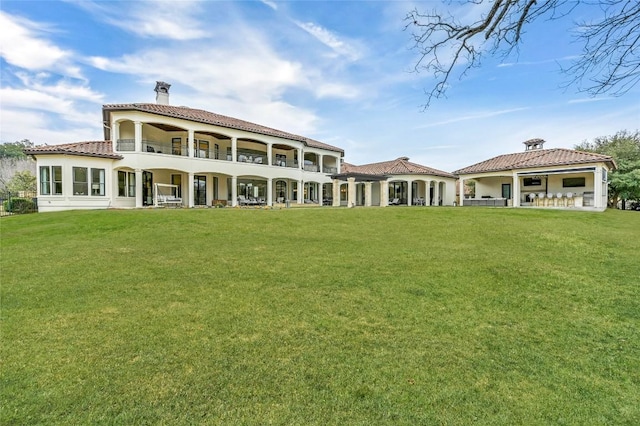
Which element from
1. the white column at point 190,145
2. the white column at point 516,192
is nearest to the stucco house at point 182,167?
the white column at point 190,145

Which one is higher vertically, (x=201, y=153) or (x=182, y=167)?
(x=201, y=153)

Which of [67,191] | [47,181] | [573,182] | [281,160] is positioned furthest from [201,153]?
[573,182]

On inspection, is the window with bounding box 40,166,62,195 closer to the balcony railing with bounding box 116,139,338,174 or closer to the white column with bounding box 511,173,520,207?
the balcony railing with bounding box 116,139,338,174

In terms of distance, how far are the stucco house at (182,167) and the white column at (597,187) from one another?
13.9 metres

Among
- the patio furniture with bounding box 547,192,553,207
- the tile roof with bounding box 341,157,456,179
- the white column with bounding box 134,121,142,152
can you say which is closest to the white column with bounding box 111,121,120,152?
the white column with bounding box 134,121,142,152

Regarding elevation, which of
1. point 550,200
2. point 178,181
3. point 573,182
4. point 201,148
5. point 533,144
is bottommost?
point 550,200

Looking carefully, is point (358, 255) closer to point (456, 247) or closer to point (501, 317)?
point (456, 247)

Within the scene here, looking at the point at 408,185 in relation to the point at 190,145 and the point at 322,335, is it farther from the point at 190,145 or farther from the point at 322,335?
the point at 322,335

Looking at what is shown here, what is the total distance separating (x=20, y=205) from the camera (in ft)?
71.9

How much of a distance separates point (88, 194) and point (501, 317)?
2358 centimetres

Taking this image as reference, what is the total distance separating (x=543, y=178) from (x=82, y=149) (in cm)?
3469

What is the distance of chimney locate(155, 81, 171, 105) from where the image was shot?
27442mm

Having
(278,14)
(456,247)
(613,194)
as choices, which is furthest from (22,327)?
(613,194)

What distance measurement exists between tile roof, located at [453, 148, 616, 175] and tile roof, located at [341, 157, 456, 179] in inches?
167
